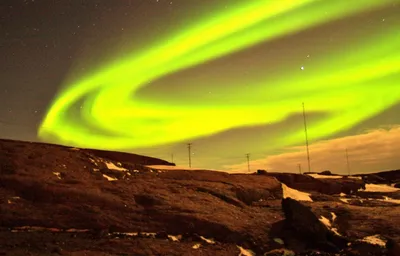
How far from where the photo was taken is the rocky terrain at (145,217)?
12.9 metres

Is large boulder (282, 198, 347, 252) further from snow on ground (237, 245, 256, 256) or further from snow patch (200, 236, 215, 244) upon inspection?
snow patch (200, 236, 215, 244)

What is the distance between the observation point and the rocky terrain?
1287cm

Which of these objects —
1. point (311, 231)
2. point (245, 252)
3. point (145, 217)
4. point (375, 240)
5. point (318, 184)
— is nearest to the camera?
point (245, 252)

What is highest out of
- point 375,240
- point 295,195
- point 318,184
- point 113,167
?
point 113,167

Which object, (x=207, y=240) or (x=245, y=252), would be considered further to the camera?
(x=207, y=240)

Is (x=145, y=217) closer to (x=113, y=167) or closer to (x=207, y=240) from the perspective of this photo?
(x=207, y=240)

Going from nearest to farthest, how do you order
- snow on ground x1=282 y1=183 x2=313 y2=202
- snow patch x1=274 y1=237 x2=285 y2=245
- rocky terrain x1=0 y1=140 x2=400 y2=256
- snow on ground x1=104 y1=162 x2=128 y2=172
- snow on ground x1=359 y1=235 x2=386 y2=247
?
rocky terrain x1=0 y1=140 x2=400 y2=256 < snow patch x1=274 y1=237 x2=285 y2=245 < snow on ground x1=359 y1=235 x2=386 y2=247 < snow on ground x1=104 y1=162 x2=128 y2=172 < snow on ground x1=282 y1=183 x2=313 y2=202

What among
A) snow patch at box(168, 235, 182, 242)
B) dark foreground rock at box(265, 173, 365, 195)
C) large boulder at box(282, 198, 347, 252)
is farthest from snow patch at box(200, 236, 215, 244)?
dark foreground rock at box(265, 173, 365, 195)

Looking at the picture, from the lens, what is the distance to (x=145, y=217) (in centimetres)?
1523

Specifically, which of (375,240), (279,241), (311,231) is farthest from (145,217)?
(375,240)

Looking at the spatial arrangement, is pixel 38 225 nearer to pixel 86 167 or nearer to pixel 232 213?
pixel 86 167

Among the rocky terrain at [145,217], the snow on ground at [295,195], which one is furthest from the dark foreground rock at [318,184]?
the rocky terrain at [145,217]

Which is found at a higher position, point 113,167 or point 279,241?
point 113,167

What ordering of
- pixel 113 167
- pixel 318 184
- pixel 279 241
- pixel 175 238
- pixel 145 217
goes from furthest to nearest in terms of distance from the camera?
pixel 318 184 → pixel 113 167 → pixel 279 241 → pixel 145 217 → pixel 175 238
